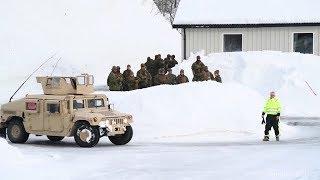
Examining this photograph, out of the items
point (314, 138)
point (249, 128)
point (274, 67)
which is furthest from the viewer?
point (274, 67)

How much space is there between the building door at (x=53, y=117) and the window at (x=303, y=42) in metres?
19.3

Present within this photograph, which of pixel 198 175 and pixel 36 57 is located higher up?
pixel 36 57

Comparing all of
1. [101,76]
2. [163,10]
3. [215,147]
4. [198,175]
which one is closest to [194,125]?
[215,147]

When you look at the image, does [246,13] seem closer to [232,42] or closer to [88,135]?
[232,42]

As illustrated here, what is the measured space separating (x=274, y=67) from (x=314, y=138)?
11.5 m

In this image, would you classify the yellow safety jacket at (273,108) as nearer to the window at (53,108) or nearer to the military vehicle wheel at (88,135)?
the military vehicle wheel at (88,135)

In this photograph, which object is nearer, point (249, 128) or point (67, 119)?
point (67, 119)

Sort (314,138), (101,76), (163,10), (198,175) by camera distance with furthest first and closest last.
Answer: (163,10), (101,76), (314,138), (198,175)

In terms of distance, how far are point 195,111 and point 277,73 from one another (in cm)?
1013

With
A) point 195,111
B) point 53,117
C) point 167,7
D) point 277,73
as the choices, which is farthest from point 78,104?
point 167,7

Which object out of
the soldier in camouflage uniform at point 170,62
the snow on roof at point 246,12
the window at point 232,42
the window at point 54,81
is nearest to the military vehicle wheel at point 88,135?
the window at point 54,81

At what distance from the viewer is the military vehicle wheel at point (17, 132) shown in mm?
21875

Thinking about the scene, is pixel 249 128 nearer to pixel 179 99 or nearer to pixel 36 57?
pixel 179 99

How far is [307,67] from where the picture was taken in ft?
112
